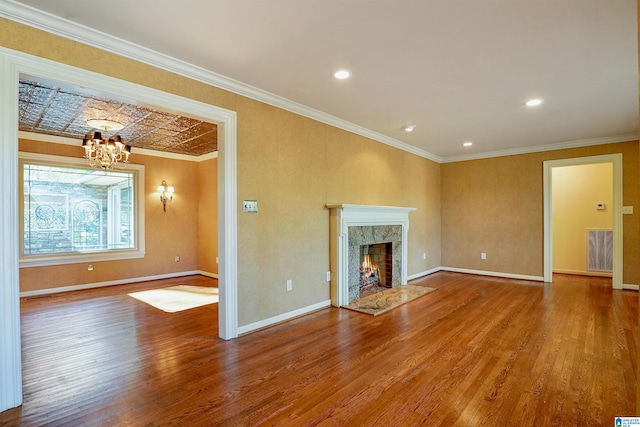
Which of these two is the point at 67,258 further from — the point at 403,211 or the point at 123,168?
the point at 403,211

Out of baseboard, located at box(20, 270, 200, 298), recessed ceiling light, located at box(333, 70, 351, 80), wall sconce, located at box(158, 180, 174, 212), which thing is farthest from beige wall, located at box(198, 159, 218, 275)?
recessed ceiling light, located at box(333, 70, 351, 80)

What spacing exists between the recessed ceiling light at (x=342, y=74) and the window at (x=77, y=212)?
484 centimetres

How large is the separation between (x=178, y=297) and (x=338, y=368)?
3359 millimetres

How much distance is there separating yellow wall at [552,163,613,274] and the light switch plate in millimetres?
6960

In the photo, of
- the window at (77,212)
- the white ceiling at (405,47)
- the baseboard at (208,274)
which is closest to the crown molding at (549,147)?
the white ceiling at (405,47)

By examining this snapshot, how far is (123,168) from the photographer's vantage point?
5875mm

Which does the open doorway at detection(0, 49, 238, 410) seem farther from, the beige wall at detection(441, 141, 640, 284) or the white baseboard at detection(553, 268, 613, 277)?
the white baseboard at detection(553, 268, 613, 277)

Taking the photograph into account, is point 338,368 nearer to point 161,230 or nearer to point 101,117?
point 101,117

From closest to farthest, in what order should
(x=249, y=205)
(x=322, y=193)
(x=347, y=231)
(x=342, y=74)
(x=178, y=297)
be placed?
(x=342, y=74), (x=249, y=205), (x=322, y=193), (x=347, y=231), (x=178, y=297)

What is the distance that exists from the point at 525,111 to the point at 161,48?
4.24 metres

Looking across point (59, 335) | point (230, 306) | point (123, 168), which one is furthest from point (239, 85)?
point (123, 168)

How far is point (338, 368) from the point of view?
252cm

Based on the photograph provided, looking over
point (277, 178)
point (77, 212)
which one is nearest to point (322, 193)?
point (277, 178)

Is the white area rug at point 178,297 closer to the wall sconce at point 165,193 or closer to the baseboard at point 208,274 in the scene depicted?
the baseboard at point 208,274
